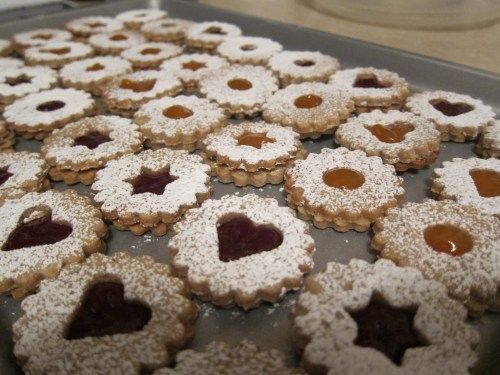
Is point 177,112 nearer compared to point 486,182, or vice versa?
point 486,182

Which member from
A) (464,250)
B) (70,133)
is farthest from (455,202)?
(70,133)

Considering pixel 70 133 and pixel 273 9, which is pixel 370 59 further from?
pixel 70 133

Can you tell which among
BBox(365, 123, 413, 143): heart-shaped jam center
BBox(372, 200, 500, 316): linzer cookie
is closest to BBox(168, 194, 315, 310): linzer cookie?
BBox(372, 200, 500, 316): linzer cookie

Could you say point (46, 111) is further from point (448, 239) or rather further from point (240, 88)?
point (448, 239)

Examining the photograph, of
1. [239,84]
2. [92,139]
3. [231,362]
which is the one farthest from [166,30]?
[231,362]

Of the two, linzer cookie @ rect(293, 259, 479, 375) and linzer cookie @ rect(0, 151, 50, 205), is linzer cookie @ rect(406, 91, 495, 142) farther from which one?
linzer cookie @ rect(0, 151, 50, 205)

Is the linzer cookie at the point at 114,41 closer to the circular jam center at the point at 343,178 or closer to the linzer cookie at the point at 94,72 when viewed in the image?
the linzer cookie at the point at 94,72
